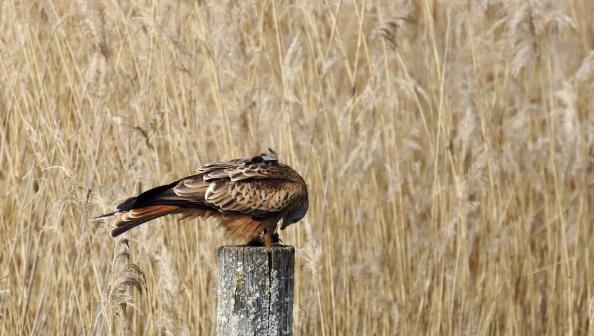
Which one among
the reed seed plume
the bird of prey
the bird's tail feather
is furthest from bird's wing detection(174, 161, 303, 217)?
the reed seed plume

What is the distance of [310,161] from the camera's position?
4.59 meters

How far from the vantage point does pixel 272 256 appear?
2977 millimetres

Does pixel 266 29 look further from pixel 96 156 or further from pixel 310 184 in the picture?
pixel 96 156

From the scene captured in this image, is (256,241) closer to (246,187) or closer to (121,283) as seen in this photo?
(246,187)

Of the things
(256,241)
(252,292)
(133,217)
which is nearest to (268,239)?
(256,241)

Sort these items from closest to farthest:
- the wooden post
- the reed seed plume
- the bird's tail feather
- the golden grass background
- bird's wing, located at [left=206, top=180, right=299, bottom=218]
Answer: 1. the wooden post
2. the bird's tail feather
3. the reed seed plume
4. bird's wing, located at [left=206, top=180, right=299, bottom=218]
5. the golden grass background

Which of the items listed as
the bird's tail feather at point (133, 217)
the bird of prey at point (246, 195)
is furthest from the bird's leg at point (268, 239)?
the bird's tail feather at point (133, 217)

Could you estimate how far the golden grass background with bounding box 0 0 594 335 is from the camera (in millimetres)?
4148

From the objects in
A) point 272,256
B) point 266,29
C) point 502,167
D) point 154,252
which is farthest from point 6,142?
point 502,167

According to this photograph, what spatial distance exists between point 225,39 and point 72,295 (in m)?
1.31

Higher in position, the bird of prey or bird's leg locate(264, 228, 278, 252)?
the bird of prey

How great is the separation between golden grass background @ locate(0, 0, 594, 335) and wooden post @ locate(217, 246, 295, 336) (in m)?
0.79

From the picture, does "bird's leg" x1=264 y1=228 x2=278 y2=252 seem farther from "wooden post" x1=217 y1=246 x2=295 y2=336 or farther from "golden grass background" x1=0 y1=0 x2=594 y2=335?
"golden grass background" x1=0 y1=0 x2=594 y2=335

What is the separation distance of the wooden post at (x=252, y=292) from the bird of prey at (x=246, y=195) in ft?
0.77
